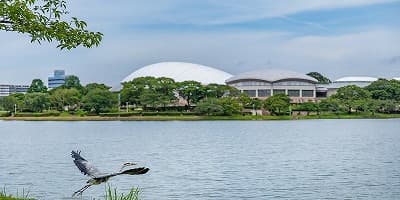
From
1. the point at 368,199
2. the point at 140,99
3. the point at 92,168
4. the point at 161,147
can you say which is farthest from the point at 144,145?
the point at 140,99

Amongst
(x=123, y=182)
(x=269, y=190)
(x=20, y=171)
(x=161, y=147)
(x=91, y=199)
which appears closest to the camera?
(x=91, y=199)

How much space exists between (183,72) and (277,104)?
130 ft

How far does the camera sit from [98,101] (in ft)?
258

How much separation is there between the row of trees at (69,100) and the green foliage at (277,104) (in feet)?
61.8

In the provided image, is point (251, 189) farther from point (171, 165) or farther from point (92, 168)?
point (92, 168)

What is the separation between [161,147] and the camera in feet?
117

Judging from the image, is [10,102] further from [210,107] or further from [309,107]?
[309,107]

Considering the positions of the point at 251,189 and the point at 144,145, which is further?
the point at 144,145

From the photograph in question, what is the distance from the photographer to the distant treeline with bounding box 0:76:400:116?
77.9 meters

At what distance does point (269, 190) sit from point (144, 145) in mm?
19954

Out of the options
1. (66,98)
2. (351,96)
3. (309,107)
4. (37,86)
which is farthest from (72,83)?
(351,96)

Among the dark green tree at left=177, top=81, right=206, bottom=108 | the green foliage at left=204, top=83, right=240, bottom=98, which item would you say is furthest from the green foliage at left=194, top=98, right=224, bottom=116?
the green foliage at left=204, top=83, right=240, bottom=98

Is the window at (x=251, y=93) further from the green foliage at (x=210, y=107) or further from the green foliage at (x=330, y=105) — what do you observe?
the green foliage at (x=210, y=107)

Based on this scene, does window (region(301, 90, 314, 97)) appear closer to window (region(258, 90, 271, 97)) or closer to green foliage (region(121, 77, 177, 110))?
window (region(258, 90, 271, 97))
